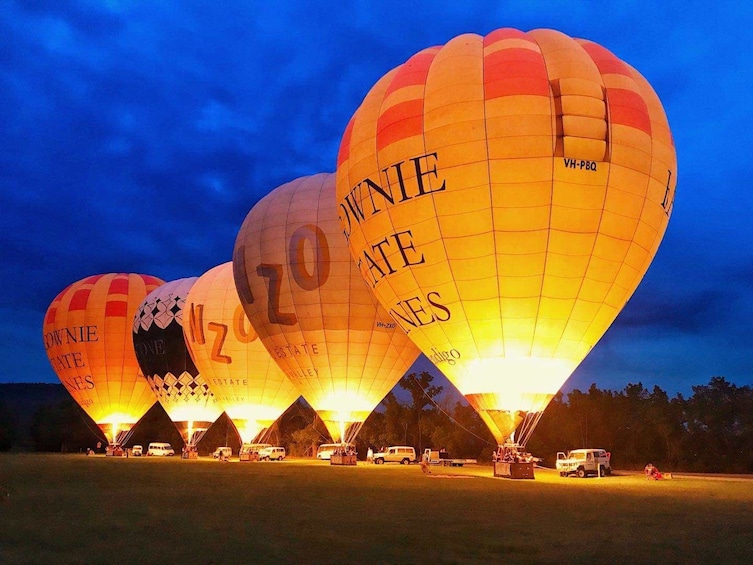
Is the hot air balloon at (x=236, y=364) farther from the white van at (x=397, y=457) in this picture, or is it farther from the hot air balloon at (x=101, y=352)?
the hot air balloon at (x=101, y=352)

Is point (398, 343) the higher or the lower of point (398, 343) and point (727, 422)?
the higher

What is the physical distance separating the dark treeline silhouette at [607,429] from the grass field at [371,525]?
23321 mm

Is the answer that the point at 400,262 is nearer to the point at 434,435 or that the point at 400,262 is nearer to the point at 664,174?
the point at 664,174

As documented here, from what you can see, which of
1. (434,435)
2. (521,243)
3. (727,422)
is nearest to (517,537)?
(521,243)

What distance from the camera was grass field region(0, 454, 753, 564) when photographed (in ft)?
21.7

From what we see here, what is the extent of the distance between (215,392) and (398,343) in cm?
1141

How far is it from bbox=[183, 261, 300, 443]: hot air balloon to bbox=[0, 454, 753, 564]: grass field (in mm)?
17531

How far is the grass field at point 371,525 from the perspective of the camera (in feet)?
21.7

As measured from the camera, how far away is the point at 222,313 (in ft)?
108

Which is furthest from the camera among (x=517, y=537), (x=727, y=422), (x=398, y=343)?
(x=727, y=422)

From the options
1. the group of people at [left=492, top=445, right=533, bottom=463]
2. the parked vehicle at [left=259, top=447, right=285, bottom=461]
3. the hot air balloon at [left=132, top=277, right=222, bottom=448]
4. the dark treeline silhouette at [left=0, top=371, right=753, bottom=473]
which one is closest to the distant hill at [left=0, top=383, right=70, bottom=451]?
the dark treeline silhouette at [left=0, top=371, right=753, bottom=473]

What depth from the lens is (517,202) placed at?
1543 cm

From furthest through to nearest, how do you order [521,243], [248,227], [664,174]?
1. [248,227]
2. [664,174]
3. [521,243]

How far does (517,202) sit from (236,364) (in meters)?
20.0
